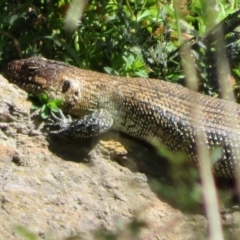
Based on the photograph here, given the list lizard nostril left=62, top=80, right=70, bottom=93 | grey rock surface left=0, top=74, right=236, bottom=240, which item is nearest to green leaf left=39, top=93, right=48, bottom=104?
grey rock surface left=0, top=74, right=236, bottom=240

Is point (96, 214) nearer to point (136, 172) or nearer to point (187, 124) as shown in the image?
point (136, 172)

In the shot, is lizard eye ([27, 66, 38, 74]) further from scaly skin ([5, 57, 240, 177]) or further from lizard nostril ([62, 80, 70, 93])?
lizard nostril ([62, 80, 70, 93])

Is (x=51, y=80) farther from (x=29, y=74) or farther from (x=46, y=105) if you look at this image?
(x=46, y=105)

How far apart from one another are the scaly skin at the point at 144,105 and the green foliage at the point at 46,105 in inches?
8.0

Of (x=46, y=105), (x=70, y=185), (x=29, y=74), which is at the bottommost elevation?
(x=70, y=185)

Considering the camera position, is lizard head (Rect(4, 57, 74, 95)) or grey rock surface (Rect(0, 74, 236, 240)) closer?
grey rock surface (Rect(0, 74, 236, 240))

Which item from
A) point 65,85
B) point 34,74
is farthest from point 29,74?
point 65,85

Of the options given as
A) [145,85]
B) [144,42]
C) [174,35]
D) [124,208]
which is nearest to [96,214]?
[124,208]

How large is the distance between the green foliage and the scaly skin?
0.66 ft

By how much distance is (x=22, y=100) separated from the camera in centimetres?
618

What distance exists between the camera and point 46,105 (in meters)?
6.27

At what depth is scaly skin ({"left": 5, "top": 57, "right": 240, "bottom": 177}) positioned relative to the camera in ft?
20.0

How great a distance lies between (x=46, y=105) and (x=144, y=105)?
34.8 inches

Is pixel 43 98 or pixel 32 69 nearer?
pixel 43 98
